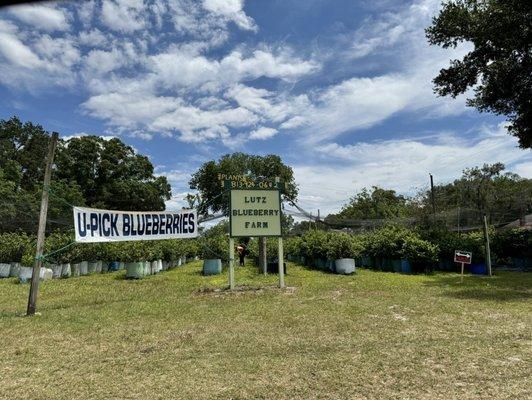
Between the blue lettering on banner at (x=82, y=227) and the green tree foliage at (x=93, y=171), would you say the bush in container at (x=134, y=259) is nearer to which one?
the blue lettering on banner at (x=82, y=227)

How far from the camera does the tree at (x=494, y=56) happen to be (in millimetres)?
16625

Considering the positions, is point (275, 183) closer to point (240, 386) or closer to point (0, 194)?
point (240, 386)

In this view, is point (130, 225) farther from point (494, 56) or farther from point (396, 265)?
point (494, 56)

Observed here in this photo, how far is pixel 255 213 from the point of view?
12.9m

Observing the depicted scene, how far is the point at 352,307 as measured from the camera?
29.7 ft

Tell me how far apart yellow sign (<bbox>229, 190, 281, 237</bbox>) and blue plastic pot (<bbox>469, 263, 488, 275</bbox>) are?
999 centimetres

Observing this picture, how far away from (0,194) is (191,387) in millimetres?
36499

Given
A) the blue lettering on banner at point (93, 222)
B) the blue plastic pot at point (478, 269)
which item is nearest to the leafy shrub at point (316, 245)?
the blue plastic pot at point (478, 269)

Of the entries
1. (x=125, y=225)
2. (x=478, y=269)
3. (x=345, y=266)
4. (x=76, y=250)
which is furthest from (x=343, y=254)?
(x=76, y=250)

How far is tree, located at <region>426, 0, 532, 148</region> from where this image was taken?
1662 centimetres

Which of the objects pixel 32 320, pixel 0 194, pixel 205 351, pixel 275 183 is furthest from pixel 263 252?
pixel 0 194

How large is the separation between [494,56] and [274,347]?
717 inches

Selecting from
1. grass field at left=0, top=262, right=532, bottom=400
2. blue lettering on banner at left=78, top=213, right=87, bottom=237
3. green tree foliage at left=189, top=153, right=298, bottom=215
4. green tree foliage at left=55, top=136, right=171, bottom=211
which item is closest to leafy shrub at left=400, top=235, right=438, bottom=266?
grass field at left=0, top=262, right=532, bottom=400

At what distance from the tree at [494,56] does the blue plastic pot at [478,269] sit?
5.94 m
